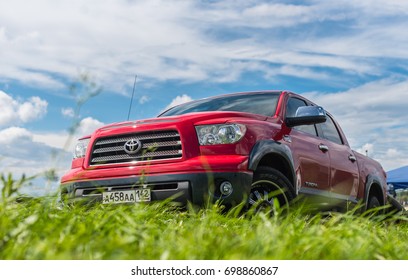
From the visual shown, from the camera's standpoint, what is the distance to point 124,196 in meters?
4.79

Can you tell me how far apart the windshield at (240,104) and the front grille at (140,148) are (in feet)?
3.96

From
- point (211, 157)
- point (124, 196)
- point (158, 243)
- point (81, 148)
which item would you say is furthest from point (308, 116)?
point (158, 243)

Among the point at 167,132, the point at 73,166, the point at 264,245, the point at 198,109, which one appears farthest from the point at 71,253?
the point at 198,109

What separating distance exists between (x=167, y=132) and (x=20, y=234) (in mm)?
2535

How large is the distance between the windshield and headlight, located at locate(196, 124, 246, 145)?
3.41ft

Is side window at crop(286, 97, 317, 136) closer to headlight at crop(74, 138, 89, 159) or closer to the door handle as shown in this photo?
the door handle

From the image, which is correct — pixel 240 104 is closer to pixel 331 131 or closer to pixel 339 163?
pixel 339 163

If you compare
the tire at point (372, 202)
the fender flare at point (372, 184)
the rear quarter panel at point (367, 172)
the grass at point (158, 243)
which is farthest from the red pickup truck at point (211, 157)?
the tire at point (372, 202)

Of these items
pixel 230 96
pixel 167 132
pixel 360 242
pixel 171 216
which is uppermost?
pixel 230 96

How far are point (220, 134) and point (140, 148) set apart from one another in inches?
30.5

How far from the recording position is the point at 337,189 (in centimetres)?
687

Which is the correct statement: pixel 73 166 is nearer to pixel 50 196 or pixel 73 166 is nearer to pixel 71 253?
pixel 50 196

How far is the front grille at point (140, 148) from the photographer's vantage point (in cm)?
495

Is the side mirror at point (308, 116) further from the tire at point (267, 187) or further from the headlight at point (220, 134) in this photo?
the headlight at point (220, 134)
